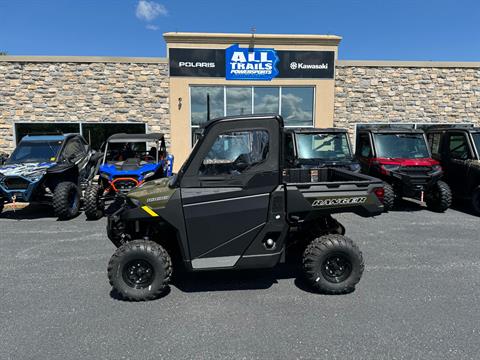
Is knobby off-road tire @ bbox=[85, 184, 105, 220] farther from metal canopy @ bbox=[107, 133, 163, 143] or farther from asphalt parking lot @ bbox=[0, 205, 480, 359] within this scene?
asphalt parking lot @ bbox=[0, 205, 480, 359]

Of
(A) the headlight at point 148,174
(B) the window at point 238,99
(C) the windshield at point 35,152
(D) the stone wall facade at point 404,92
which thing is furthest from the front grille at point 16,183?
(D) the stone wall facade at point 404,92

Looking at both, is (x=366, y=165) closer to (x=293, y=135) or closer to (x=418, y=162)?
(x=418, y=162)

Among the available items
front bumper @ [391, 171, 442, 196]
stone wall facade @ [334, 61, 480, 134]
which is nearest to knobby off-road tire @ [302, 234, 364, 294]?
front bumper @ [391, 171, 442, 196]

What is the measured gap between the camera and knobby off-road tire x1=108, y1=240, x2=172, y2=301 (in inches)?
139

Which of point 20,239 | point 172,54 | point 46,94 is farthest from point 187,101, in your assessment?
point 20,239

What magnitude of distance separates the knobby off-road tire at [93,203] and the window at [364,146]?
699 centimetres

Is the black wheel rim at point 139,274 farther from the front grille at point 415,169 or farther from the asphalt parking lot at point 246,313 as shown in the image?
the front grille at point 415,169

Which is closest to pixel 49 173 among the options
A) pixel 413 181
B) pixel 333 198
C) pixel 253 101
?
pixel 333 198

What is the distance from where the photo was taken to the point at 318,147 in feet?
26.2

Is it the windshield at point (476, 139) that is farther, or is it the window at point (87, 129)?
the window at point (87, 129)

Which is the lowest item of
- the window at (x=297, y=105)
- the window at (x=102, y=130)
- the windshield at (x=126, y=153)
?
the windshield at (x=126, y=153)

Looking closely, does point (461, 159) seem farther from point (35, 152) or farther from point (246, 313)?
point (35, 152)

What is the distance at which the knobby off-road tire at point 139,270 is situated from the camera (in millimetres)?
3527

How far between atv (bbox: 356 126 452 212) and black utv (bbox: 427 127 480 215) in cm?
56
